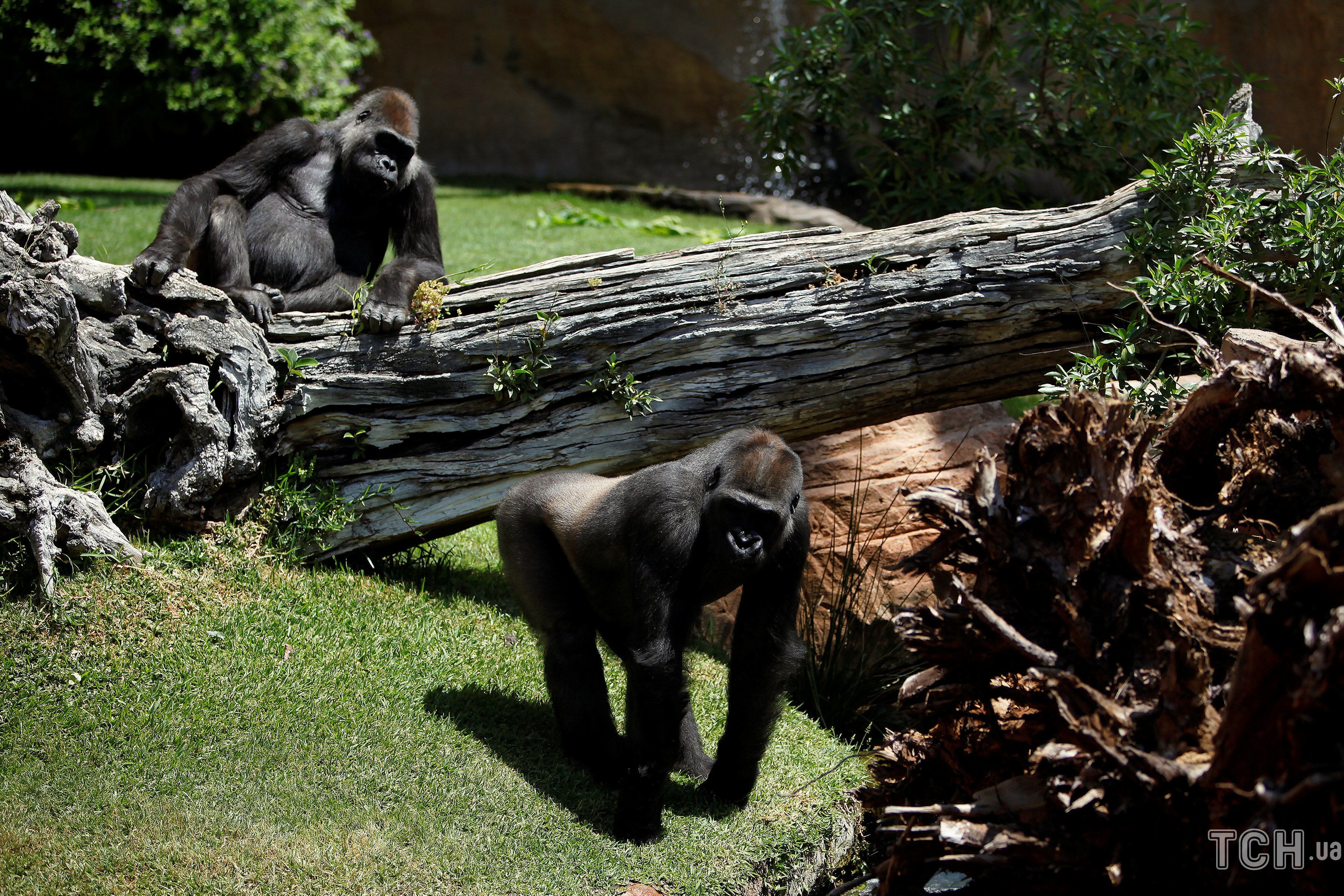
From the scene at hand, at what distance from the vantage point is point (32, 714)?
11.8 feet

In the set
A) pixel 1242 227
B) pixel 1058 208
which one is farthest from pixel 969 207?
pixel 1242 227

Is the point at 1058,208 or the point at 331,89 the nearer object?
the point at 1058,208

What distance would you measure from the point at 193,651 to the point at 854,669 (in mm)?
Answer: 3088

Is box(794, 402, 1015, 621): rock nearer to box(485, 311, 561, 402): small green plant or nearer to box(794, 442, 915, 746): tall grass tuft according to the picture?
box(794, 442, 915, 746): tall grass tuft

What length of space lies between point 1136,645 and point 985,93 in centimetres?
558

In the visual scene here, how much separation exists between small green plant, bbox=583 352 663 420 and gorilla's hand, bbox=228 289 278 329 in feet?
5.03

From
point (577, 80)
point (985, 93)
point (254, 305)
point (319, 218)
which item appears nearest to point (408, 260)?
point (319, 218)

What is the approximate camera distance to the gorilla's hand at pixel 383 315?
4766 mm

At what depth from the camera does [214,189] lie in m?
5.12

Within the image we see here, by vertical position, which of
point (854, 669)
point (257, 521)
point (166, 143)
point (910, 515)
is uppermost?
point (166, 143)

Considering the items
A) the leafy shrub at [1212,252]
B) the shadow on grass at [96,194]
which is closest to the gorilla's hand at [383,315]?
the leafy shrub at [1212,252]

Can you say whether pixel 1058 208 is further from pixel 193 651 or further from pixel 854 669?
pixel 193 651

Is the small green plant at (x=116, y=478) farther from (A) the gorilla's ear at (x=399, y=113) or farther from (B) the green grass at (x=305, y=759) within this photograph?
(A) the gorilla's ear at (x=399, y=113)

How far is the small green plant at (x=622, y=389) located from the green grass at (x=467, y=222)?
3176 mm
